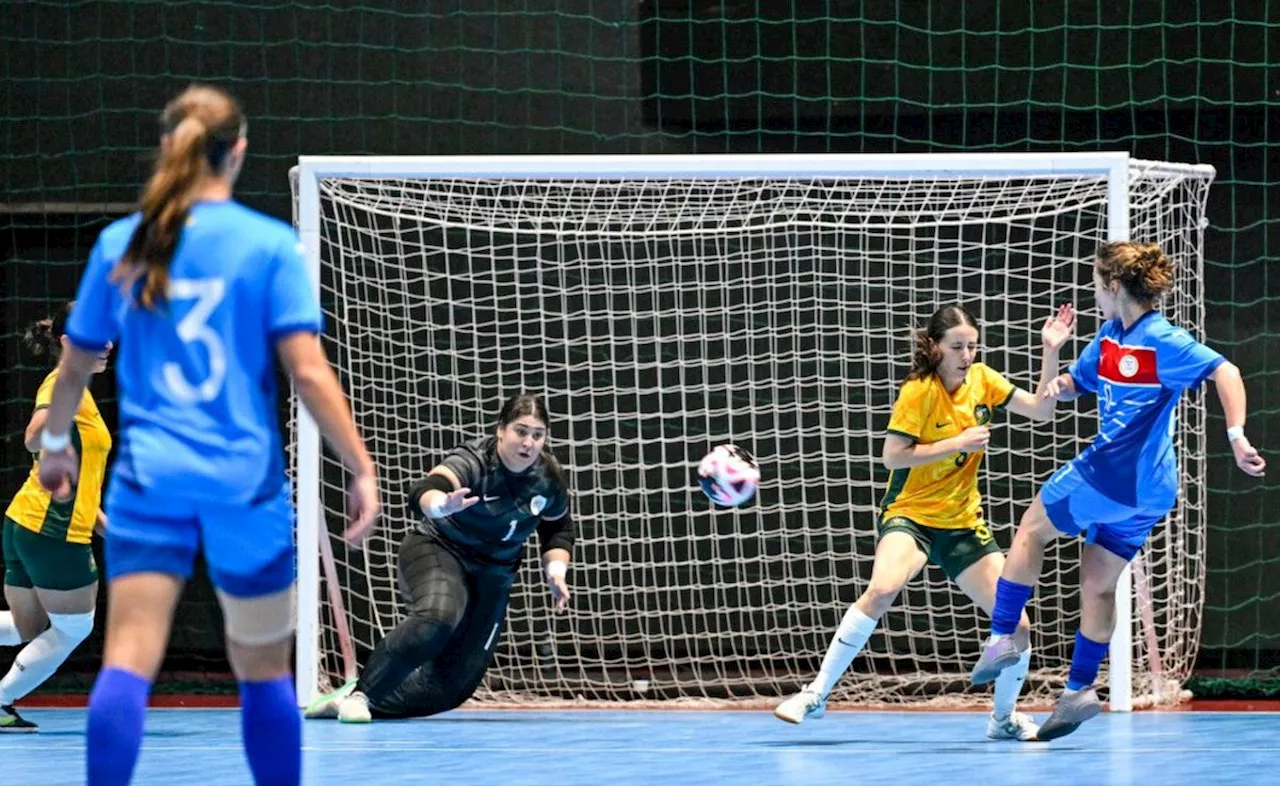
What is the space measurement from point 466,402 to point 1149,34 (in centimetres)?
374

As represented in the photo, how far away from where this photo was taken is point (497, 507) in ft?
22.5

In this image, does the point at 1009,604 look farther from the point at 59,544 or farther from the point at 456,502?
the point at 59,544

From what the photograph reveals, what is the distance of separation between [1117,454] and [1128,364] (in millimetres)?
297

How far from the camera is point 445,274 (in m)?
8.60

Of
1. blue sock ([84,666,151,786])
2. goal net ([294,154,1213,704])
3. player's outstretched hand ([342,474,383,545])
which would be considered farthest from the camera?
goal net ([294,154,1213,704])

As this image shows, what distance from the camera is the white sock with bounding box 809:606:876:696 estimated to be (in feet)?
21.4

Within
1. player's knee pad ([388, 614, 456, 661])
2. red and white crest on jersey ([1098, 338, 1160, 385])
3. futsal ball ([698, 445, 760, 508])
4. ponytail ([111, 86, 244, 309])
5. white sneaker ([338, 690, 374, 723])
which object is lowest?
white sneaker ([338, 690, 374, 723])

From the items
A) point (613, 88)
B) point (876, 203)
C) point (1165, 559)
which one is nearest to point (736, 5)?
point (613, 88)

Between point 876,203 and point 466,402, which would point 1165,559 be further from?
point 466,402

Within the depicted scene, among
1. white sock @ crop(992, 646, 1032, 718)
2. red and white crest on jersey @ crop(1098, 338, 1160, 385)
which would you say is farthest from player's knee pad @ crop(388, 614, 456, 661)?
red and white crest on jersey @ crop(1098, 338, 1160, 385)

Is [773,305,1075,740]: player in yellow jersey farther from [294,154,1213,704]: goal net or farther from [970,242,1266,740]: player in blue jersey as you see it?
[294,154,1213,704]: goal net

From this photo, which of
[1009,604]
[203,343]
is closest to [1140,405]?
[1009,604]

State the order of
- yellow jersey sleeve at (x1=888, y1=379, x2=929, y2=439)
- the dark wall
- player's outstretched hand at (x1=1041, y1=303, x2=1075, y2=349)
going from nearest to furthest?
player's outstretched hand at (x1=1041, y1=303, x2=1075, y2=349) < yellow jersey sleeve at (x1=888, y1=379, x2=929, y2=439) < the dark wall

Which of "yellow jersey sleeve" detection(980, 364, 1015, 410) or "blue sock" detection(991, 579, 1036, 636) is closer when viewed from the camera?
"blue sock" detection(991, 579, 1036, 636)
